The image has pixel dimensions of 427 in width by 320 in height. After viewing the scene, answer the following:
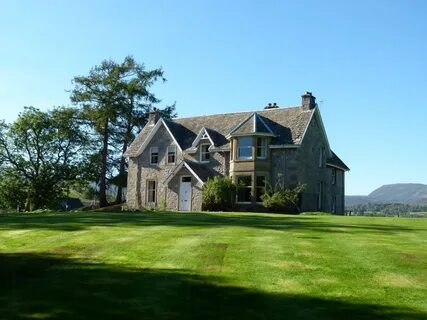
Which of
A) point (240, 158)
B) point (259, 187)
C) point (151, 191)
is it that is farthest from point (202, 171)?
point (151, 191)

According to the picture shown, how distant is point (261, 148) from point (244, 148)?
1.24 m

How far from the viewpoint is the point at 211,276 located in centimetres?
884

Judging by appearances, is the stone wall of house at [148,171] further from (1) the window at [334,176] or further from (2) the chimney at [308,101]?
(1) the window at [334,176]

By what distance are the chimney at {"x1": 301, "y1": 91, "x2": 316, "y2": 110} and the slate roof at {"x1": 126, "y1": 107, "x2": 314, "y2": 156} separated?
37 centimetres

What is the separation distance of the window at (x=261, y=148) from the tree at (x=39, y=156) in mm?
25857

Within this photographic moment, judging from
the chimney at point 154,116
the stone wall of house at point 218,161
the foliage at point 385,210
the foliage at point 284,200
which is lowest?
the foliage at point 385,210

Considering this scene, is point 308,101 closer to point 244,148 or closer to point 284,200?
point 244,148

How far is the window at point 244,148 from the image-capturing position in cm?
3716

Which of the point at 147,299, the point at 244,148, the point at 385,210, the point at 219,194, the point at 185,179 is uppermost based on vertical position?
the point at 244,148

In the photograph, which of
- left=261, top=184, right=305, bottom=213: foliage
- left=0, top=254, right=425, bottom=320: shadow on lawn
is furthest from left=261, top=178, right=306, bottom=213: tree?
left=0, top=254, right=425, bottom=320: shadow on lawn

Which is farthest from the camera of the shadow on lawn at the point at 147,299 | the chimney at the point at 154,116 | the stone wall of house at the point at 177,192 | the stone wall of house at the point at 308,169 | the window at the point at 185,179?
the chimney at the point at 154,116

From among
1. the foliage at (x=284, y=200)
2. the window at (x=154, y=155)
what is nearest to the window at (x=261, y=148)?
the foliage at (x=284, y=200)

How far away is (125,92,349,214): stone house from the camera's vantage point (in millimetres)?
36938

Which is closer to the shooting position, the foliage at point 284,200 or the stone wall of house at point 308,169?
the foliage at point 284,200
